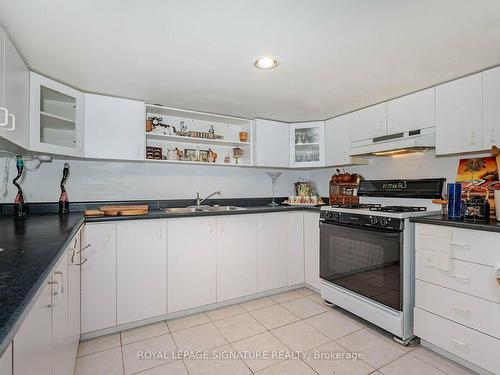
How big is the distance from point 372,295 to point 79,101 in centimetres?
286

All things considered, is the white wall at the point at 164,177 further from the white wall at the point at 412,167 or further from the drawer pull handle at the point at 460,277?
the drawer pull handle at the point at 460,277

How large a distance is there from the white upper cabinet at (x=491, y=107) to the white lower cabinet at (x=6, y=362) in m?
2.60

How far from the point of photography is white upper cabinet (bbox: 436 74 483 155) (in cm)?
189

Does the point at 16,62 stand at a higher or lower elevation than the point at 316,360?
higher

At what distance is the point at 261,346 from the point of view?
1911mm

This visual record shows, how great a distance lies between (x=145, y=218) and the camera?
2.16m

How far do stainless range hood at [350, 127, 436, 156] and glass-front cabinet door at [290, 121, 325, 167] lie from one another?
591 mm

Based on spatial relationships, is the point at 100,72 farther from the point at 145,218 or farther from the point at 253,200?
the point at 253,200

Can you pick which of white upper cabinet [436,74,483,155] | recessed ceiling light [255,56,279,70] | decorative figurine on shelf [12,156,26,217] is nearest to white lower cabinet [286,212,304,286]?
white upper cabinet [436,74,483,155]

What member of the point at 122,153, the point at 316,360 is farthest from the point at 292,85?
the point at 316,360

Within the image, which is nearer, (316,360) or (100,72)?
(316,360)

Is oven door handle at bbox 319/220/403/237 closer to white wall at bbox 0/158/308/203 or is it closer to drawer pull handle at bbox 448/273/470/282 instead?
drawer pull handle at bbox 448/273/470/282

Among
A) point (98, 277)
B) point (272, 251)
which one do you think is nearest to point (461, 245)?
point (272, 251)

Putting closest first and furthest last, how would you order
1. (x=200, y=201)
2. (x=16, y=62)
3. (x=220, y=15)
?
(x=220, y=15)
(x=16, y=62)
(x=200, y=201)
